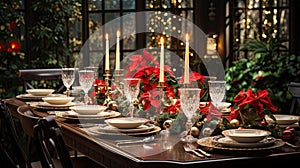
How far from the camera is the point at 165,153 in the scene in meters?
2.29

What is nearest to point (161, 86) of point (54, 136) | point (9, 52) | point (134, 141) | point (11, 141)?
point (134, 141)

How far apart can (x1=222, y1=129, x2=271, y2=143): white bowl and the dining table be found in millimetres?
46

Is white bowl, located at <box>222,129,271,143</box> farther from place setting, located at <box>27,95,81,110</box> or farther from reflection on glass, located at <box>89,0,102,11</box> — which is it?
reflection on glass, located at <box>89,0,102,11</box>

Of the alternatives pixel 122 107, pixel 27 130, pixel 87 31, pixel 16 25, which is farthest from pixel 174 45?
pixel 27 130

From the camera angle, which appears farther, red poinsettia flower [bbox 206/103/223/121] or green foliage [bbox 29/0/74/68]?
green foliage [bbox 29/0/74/68]

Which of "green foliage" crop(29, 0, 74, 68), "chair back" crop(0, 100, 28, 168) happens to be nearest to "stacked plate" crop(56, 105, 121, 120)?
"chair back" crop(0, 100, 28, 168)

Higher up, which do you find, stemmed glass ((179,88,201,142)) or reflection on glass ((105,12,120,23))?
reflection on glass ((105,12,120,23))

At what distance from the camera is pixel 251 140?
2.29 meters

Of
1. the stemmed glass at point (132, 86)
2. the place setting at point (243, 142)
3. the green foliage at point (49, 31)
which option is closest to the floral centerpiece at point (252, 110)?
the place setting at point (243, 142)

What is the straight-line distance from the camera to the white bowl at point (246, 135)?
2.28m

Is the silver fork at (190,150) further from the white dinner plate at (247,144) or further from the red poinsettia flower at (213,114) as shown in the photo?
the red poinsettia flower at (213,114)

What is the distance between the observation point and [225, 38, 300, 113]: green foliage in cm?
591

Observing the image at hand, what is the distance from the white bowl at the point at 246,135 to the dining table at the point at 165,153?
5 cm

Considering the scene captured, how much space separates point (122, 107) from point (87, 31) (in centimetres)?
327
